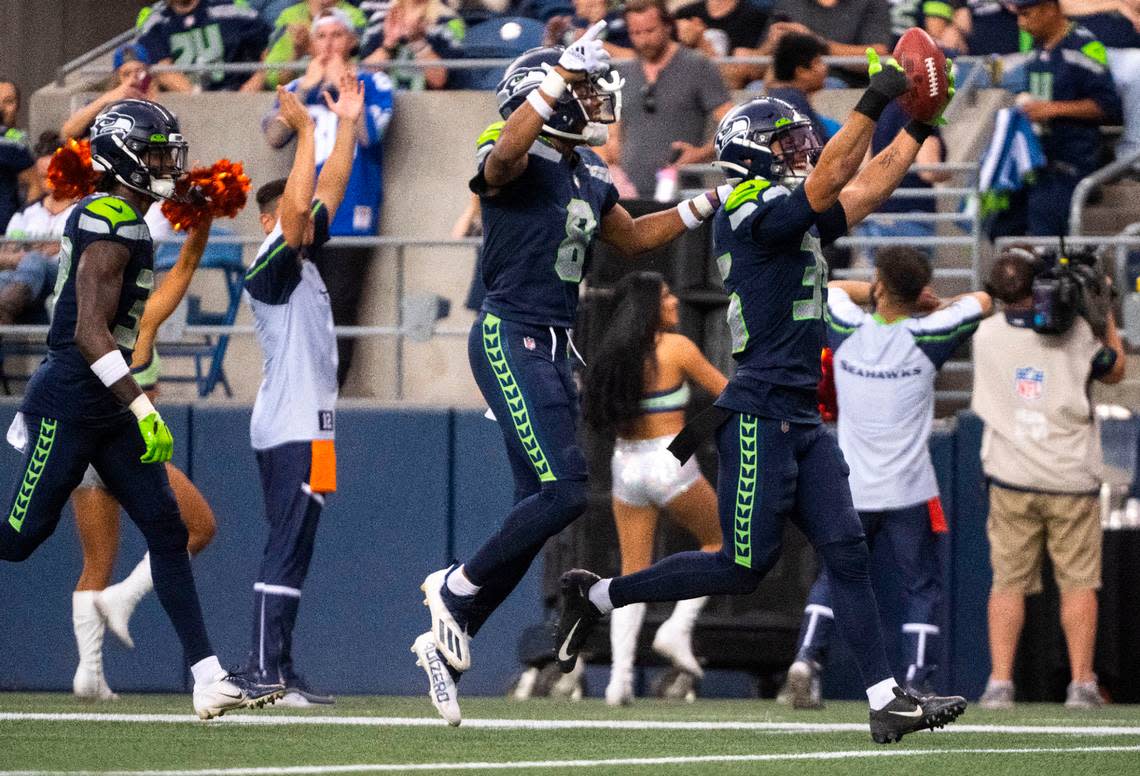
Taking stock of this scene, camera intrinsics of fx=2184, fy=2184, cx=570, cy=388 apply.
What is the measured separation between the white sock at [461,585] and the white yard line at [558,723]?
24.5 inches

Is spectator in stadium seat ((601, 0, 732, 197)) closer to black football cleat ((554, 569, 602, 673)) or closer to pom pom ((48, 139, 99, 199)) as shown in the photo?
pom pom ((48, 139, 99, 199))

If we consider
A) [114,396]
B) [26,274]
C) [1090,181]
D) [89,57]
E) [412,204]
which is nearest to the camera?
[114,396]

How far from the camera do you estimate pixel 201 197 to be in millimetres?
8188

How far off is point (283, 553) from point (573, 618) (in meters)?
Result: 2.00

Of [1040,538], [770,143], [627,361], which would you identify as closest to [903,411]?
[1040,538]

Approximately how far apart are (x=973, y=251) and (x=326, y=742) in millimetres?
5484

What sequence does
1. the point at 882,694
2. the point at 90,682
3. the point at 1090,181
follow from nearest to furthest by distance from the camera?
the point at 882,694
the point at 90,682
the point at 1090,181

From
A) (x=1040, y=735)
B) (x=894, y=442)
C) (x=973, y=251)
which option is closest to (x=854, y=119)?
(x=1040, y=735)

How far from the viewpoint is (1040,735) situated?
7.38m

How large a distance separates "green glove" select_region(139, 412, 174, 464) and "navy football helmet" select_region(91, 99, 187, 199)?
886 millimetres

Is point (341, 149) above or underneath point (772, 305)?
above

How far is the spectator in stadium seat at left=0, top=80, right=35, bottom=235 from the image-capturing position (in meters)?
13.3

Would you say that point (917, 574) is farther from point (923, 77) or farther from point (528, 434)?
point (923, 77)

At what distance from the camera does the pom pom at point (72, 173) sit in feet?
26.3
